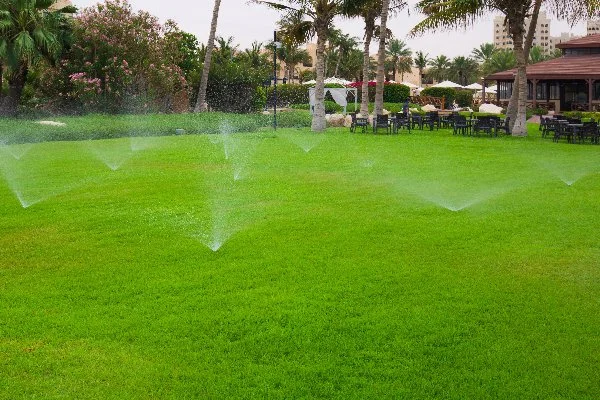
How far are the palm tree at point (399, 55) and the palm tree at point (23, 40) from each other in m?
75.2

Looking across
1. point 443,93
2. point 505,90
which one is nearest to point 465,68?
point 443,93

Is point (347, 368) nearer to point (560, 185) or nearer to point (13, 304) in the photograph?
point (13, 304)

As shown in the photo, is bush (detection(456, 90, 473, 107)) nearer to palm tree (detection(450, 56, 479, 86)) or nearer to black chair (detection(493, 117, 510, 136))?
black chair (detection(493, 117, 510, 136))

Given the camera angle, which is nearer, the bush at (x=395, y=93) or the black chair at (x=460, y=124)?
the black chair at (x=460, y=124)

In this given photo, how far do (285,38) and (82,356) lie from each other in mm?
28156

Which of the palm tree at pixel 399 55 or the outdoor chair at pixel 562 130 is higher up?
the palm tree at pixel 399 55

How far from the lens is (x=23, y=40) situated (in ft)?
107

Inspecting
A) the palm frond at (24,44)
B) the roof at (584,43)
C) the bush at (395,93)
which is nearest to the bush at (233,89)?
the palm frond at (24,44)

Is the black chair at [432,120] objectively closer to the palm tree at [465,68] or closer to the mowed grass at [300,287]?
the mowed grass at [300,287]

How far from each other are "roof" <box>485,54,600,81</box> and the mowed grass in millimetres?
30588

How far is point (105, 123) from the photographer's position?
30.1m

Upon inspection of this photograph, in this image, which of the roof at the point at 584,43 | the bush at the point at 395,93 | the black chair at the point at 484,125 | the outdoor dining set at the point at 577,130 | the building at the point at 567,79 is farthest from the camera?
the bush at the point at 395,93

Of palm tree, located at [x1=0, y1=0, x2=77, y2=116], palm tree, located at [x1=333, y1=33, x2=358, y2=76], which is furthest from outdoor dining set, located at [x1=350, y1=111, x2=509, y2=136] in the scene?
palm tree, located at [x1=333, y1=33, x2=358, y2=76]

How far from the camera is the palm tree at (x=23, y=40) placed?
33031mm
